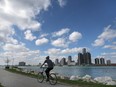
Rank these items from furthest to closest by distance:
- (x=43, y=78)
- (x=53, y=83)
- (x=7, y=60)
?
(x=7, y=60), (x=43, y=78), (x=53, y=83)

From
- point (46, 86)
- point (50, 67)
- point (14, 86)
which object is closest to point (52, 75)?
point (50, 67)

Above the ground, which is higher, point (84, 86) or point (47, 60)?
point (47, 60)

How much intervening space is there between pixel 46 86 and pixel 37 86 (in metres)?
0.67

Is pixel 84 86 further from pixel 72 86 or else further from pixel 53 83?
pixel 53 83

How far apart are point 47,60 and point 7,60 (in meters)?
71.5

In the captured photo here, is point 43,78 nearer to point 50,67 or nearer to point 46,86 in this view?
point 50,67

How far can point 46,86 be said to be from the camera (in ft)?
51.2

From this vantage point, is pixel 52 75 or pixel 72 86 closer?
pixel 72 86

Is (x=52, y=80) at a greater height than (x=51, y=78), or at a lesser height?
lesser

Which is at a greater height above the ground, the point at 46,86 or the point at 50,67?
the point at 50,67

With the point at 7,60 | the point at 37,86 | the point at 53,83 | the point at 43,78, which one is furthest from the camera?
the point at 7,60

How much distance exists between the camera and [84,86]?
51.1 feet

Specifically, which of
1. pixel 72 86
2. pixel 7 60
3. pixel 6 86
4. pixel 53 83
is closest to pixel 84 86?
pixel 72 86

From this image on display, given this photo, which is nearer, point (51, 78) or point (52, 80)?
point (52, 80)
